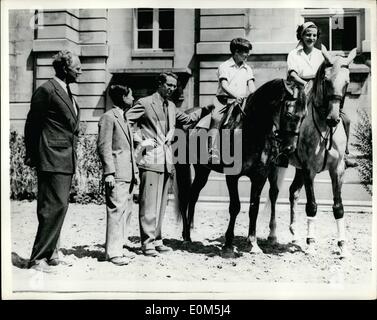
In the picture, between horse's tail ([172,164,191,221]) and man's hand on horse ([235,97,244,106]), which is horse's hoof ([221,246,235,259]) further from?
man's hand on horse ([235,97,244,106])

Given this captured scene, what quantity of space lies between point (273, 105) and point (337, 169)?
0.99 meters

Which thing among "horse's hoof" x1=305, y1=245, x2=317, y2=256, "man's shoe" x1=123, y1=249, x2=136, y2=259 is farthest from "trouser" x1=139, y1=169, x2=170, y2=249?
"horse's hoof" x1=305, y1=245, x2=317, y2=256

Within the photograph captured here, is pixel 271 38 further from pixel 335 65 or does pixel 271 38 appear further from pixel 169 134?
pixel 169 134

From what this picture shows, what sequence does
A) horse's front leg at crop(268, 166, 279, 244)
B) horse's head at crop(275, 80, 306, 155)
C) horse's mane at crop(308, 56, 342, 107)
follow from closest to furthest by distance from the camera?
horse's head at crop(275, 80, 306, 155) < horse's mane at crop(308, 56, 342, 107) < horse's front leg at crop(268, 166, 279, 244)

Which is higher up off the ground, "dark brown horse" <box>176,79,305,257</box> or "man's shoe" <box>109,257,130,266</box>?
"dark brown horse" <box>176,79,305,257</box>

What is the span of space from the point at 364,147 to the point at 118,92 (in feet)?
8.90

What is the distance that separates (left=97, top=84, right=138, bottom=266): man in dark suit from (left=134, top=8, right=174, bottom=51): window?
1047mm

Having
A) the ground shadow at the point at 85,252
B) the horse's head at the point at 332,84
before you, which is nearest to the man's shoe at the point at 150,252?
the ground shadow at the point at 85,252

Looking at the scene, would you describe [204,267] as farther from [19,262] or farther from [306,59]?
[306,59]

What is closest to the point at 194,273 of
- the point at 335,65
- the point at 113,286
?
the point at 113,286

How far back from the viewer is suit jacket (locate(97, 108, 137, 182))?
445cm

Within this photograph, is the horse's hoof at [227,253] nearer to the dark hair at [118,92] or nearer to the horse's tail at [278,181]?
the horse's tail at [278,181]

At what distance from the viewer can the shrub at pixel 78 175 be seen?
4.88 meters

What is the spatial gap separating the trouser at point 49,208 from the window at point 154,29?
1963mm
